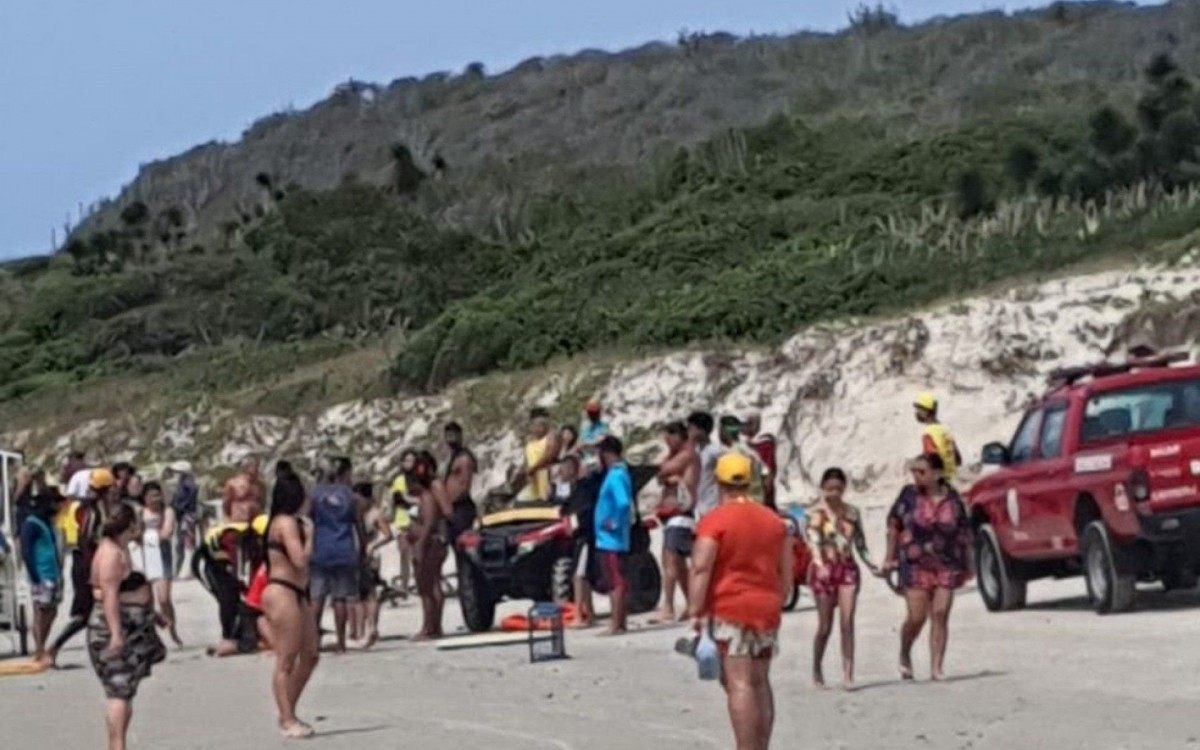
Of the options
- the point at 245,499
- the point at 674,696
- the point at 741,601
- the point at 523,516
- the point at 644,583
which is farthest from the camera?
the point at 523,516

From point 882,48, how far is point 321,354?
68593 millimetres

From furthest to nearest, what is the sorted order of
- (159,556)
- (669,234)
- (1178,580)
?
(669,234)
(159,556)
(1178,580)

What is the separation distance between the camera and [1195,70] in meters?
91.8

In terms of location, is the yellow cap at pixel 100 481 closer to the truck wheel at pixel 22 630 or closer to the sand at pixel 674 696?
the sand at pixel 674 696

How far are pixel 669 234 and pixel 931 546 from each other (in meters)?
42.4

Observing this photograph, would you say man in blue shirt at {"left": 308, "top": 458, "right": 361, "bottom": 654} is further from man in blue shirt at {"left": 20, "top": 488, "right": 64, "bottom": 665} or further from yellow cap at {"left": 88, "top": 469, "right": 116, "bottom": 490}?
man in blue shirt at {"left": 20, "top": 488, "right": 64, "bottom": 665}

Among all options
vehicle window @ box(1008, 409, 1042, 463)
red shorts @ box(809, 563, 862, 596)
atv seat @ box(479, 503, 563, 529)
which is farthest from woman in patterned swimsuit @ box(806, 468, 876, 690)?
atv seat @ box(479, 503, 563, 529)

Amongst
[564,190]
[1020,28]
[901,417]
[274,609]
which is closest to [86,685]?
[274,609]

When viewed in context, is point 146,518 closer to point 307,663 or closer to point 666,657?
point 666,657

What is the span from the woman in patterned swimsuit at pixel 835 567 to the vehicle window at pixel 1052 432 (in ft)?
15.3

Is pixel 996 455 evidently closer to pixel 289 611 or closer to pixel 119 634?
pixel 289 611

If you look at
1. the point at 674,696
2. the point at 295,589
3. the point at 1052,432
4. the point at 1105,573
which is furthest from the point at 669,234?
the point at 295,589

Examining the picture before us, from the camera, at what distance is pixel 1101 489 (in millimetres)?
21578

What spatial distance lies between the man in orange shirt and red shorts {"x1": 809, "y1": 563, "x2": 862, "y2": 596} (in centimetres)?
467
